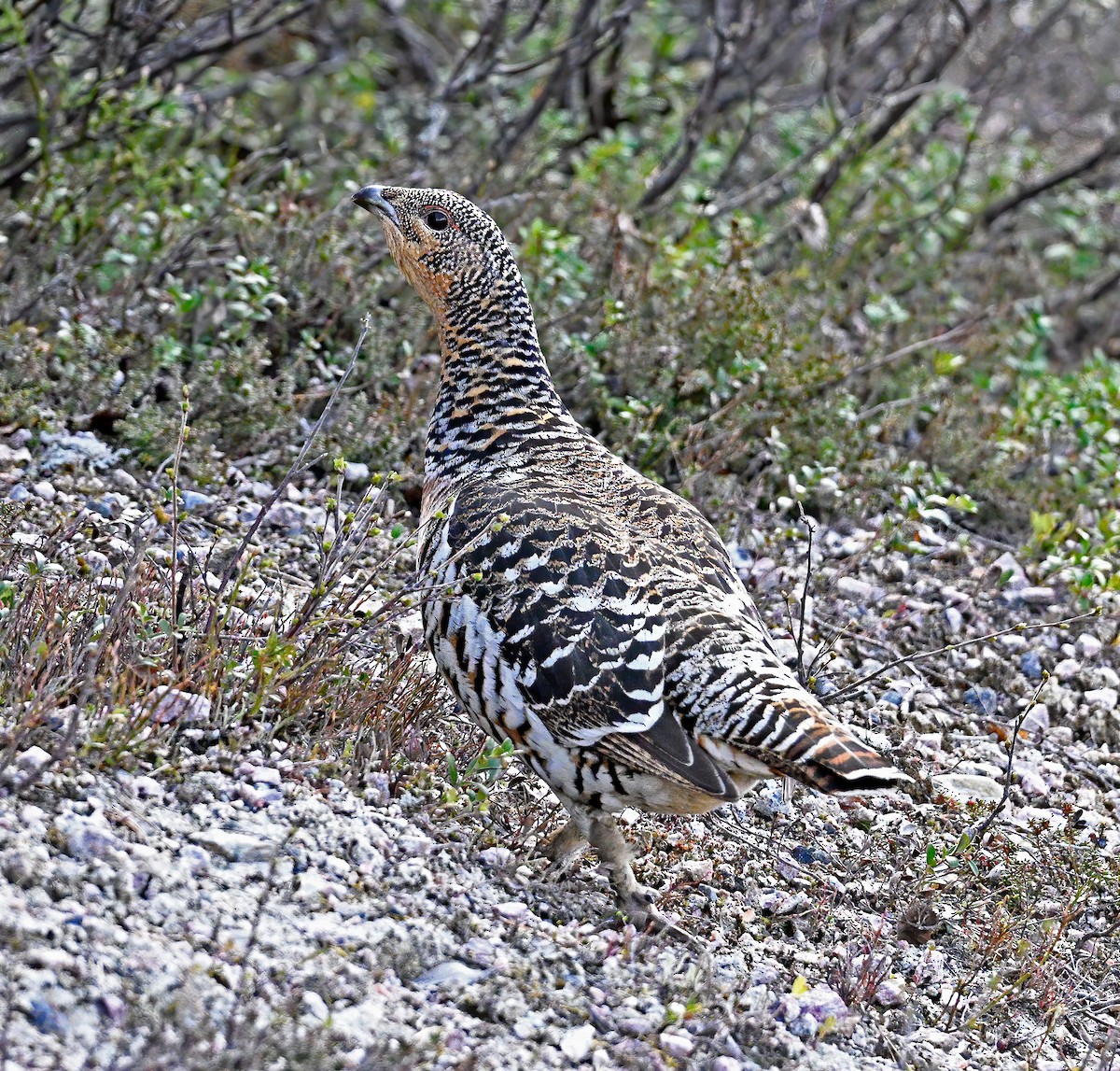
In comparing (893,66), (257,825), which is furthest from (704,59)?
(257,825)

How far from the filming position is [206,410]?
22.4 ft

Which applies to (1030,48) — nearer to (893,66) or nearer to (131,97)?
(893,66)

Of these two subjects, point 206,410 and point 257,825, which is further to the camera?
point 206,410

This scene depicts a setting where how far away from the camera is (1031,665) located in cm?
682

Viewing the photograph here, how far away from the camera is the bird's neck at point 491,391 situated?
213 inches

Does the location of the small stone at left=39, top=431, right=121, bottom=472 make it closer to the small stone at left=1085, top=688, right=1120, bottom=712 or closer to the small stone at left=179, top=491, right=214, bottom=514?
the small stone at left=179, top=491, right=214, bottom=514

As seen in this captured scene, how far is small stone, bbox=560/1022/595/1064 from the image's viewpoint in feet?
12.3

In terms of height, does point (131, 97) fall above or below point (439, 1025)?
above

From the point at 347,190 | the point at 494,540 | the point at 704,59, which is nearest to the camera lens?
the point at 494,540

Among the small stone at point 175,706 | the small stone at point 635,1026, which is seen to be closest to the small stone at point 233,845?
the small stone at point 175,706

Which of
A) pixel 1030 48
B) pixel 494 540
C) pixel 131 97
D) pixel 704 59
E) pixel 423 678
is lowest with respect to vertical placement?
pixel 423 678

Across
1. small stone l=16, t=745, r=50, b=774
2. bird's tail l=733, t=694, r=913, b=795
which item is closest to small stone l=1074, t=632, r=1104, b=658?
bird's tail l=733, t=694, r=913, b=795

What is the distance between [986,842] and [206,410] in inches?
160

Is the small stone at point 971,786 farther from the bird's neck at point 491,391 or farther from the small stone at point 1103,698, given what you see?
the bird's neck at point 491,391
